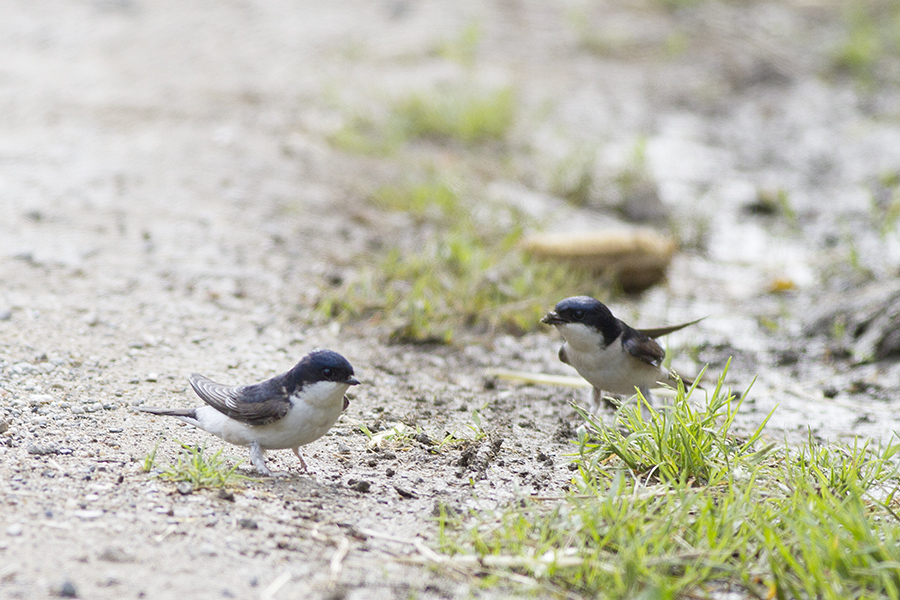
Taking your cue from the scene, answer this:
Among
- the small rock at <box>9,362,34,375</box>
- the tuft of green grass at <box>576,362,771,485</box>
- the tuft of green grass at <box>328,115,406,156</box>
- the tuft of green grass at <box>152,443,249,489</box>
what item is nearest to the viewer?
the tuft of green grass at <box>152,443,249,489</box>

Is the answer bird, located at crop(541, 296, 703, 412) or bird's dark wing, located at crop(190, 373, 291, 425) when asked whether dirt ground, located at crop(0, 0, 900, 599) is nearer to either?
bird's dark wing, located at crop(190, 373, 291, 425)

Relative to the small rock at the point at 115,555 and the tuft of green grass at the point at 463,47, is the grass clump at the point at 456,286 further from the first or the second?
the tuft of green grass at the point at 463,47

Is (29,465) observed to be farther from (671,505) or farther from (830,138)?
(830,138)

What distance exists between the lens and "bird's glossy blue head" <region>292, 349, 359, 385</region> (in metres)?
3.63

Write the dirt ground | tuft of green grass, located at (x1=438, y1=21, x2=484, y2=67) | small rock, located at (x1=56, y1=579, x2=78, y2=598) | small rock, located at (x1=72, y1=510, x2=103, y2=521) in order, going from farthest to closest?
tuft of green grass, located at (x1=438, y1=21, x2=484, y2=67) → the dirt ground → small rock, located at (x1=72, y1=510, x2=103, y2=521) → small rock, located at (x1=56, y1=579, x2=78, y2=598)

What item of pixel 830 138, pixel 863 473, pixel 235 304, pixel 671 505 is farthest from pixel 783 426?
pixel 830 138

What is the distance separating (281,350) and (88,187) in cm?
296

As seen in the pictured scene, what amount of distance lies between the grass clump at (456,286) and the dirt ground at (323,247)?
189 millimetres

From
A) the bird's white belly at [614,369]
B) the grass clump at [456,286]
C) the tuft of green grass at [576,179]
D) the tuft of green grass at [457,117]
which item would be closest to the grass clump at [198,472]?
the bird's white belly at [614,369]

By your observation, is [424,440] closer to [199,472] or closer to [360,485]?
[360,485]

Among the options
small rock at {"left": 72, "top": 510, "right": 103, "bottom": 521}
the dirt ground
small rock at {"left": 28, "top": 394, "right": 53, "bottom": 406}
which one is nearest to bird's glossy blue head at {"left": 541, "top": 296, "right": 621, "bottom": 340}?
the dirt ground

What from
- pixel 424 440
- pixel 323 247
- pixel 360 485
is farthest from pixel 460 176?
pixel 360 485

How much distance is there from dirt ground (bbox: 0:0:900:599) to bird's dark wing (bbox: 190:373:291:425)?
0.93 ft

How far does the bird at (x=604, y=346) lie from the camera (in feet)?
14.5
